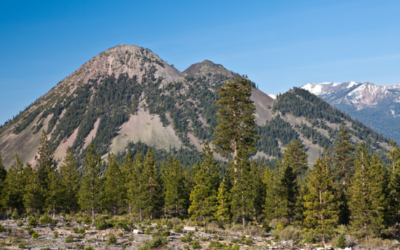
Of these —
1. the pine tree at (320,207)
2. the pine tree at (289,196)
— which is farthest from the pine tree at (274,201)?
the pine tree at (320,207)

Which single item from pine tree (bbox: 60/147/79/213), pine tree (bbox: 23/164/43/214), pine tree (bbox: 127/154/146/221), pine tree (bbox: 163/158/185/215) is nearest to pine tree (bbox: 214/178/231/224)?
pine tree (bbox: 163/158/185/215)

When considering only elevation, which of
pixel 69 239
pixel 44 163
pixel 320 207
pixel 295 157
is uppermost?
pixel 295 157

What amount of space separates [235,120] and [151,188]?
2261 centimetres

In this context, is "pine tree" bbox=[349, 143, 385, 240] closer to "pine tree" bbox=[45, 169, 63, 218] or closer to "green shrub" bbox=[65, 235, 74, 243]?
"green shrub" bbox=[65, 235, 74, 243]

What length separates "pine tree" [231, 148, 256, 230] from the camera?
131ft

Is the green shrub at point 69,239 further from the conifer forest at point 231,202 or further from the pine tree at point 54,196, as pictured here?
the pine tree at point 54,196

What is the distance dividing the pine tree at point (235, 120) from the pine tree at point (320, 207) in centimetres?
858

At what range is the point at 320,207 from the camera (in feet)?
123

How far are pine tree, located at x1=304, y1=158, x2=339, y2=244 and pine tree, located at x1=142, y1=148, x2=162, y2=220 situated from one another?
26145 mm

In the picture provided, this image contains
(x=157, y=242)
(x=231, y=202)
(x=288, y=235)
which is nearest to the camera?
(x=157, y=242)

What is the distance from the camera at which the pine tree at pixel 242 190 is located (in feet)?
131

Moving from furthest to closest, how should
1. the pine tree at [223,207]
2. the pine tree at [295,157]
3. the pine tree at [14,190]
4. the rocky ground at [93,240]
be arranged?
1. the pine tree at [295,157]
2. the pine tree at [14,190]
3. the pine tree at [223,207]
4. the rocky ground at [93,240]

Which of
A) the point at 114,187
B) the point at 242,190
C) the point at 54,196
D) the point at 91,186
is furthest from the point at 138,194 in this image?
the point at 242,190

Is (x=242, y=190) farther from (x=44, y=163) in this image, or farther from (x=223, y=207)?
(x=44, y=163)
